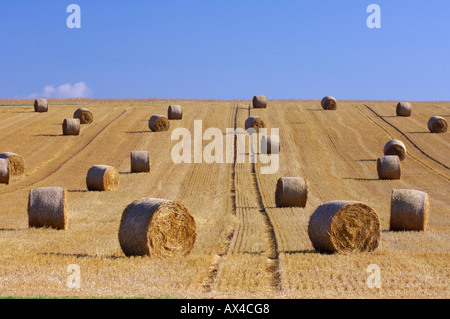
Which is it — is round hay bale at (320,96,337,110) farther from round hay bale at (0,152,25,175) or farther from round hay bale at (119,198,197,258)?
round hay bale at (119,198,197,258)

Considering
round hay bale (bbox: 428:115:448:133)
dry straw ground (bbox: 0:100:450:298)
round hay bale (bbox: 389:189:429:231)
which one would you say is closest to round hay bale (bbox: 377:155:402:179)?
dry straw ground (bbox: 0:100:450:298)

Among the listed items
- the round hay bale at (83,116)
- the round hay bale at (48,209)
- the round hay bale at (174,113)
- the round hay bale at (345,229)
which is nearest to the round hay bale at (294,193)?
the round hay bale at (345,229)

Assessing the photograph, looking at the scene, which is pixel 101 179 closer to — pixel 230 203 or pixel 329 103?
pixel 230 203

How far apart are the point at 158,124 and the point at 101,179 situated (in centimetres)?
1828

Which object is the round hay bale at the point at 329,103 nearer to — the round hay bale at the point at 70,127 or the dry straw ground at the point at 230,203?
the dry straw ground at the point at 230,203

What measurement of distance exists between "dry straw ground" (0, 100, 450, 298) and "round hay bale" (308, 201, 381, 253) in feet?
1.43

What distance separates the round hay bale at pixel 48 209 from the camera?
720 inches

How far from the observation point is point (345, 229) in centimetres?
1509

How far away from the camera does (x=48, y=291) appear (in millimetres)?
11016

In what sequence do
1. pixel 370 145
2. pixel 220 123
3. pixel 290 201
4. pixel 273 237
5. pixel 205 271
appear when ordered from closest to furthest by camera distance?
pixel 205 271
pixel 273 237
pixel 290 201
pixel 370 145
pixel 220 123

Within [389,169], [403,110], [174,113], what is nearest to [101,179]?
[389,169]
